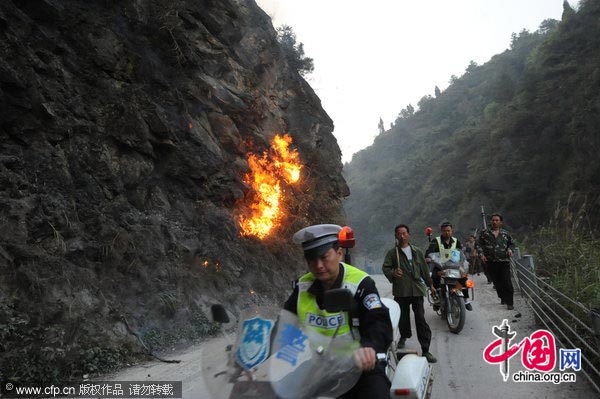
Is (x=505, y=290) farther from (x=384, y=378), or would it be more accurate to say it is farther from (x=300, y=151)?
(x=300, y=151)

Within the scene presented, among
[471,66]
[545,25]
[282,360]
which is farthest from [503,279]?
[471,66]

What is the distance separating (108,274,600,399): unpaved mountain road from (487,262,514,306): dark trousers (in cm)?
34

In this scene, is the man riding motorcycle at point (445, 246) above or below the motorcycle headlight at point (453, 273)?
above

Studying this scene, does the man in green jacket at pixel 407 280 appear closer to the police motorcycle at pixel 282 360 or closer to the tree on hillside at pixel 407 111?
the police motorcycle at pixel 282 360

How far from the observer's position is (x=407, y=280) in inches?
254

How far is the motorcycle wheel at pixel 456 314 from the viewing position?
24.5 ft

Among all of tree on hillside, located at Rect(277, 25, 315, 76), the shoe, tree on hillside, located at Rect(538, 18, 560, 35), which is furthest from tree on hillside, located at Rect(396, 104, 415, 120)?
the shoe

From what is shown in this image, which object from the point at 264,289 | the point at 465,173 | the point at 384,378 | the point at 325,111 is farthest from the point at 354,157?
the point at 384,378

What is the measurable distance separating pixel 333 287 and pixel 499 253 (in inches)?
283

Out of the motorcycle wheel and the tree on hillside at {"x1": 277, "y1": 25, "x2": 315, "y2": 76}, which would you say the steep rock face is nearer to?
the motorcycle wheel

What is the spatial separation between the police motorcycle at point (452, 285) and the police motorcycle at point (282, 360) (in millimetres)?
5594

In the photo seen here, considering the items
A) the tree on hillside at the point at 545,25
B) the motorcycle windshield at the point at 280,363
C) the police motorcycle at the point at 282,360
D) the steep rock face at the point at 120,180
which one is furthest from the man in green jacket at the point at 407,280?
the tree on hillside at the point at 545,25

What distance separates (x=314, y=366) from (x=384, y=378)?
2.05 feet

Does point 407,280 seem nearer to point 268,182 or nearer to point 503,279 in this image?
point 503,279
